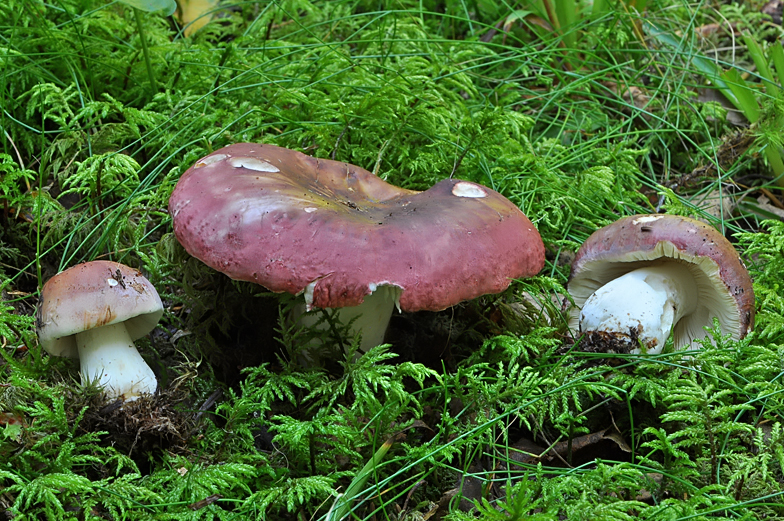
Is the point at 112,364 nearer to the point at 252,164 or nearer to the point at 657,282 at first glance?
the point at 252,164

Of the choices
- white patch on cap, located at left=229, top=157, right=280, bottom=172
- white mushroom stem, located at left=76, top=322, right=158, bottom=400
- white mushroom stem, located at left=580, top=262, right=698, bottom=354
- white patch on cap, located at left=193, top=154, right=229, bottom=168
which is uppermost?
white patch on cap, located at left=193, top=154, right=229, bottom=168

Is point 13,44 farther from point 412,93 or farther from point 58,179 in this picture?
point 412,93

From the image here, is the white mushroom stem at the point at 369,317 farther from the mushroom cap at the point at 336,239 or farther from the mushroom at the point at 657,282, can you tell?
the mushroom at the point at 657,282

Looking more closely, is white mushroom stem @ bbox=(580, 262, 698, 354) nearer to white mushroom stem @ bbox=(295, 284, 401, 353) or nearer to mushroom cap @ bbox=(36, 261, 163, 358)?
white mushroom stem @ bbox=(295, 284, 401, 353)

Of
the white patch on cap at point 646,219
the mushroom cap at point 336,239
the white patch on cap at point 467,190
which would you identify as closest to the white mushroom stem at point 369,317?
the mushroom cap at point 336,239

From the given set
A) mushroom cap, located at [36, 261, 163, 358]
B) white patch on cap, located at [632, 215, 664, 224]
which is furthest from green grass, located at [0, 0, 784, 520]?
white patch on cap, located at [632, 215, 664, 224]

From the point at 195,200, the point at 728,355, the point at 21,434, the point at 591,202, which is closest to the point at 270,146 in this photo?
the point at 195,200

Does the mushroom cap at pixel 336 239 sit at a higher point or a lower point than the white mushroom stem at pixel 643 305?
higher

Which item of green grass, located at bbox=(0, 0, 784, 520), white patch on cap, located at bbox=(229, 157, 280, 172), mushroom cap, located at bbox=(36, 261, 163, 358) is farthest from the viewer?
white patch on cap, located at bbox=(229, 157, 280, 172)
